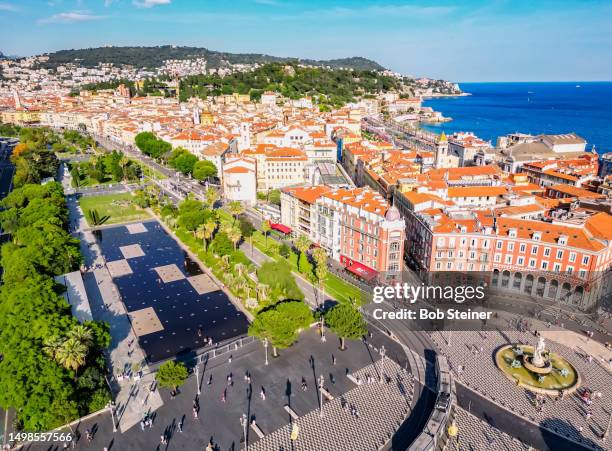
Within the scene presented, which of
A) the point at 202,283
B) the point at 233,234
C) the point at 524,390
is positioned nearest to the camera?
the point at 524,390

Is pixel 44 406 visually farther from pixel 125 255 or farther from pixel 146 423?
pixel 125 255

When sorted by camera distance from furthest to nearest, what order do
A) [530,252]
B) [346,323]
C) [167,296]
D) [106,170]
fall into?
[106,170] < [167,296] < [530,252] < [346,323]

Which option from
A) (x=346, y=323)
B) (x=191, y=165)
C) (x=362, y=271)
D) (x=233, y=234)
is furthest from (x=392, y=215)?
(x=191, y=165)

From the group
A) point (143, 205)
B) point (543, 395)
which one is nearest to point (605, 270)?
point (543, 395)

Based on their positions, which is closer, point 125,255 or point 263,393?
point 263,393

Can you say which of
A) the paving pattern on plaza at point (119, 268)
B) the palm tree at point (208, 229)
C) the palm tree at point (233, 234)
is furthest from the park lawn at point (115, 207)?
the palm tree at point (233, 234)

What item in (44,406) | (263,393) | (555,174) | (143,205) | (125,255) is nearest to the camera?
(44,406)

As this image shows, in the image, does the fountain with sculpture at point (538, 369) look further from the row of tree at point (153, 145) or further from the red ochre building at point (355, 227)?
the row of tree at point (153, 145)

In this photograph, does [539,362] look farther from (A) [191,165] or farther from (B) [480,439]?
(A) [191,165]
